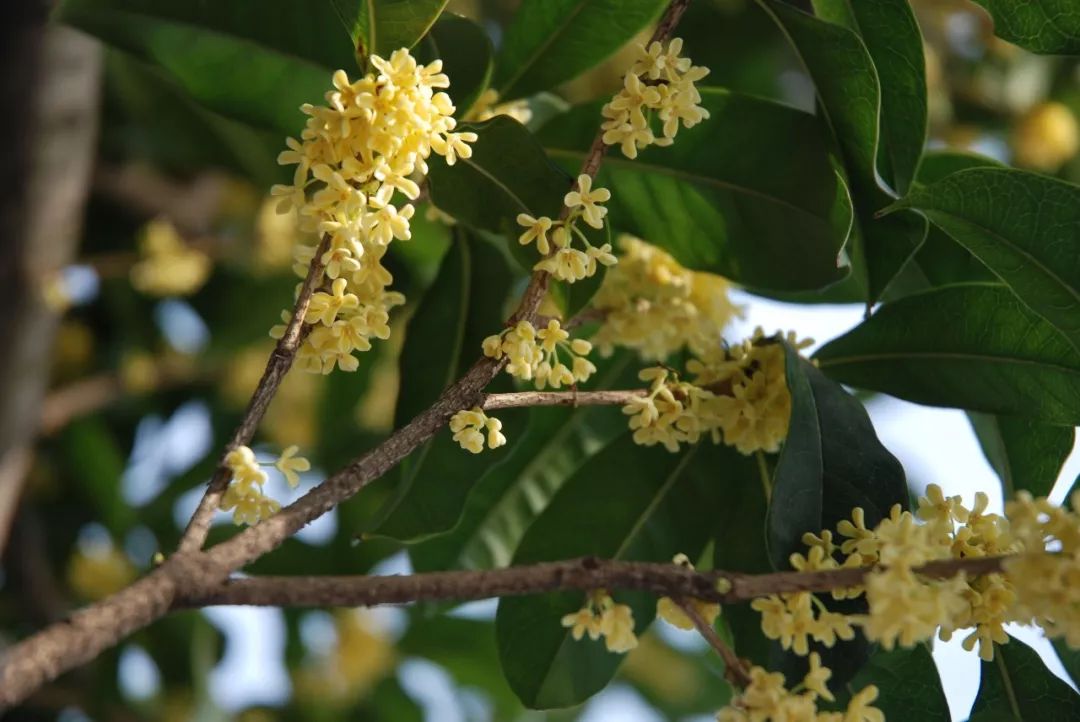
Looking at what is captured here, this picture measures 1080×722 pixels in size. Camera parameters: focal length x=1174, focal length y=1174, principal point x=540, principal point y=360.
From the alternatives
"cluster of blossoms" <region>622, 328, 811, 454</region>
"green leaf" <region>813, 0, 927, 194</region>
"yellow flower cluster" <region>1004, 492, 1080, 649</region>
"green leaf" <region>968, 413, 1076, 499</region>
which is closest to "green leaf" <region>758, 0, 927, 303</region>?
"green leaf" <region>813, 0, 927, 194</region>

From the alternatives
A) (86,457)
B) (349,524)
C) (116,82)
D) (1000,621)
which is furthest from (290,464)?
(116,82)

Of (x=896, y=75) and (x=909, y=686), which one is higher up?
(x=896, y=75)

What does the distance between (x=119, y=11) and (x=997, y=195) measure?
35.6 inches

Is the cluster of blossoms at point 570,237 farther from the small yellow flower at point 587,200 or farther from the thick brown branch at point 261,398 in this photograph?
the thick brown branch at point 261,398

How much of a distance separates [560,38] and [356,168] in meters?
0.47

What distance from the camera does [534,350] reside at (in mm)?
822

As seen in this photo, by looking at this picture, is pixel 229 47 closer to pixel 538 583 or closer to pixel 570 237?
pixel 570 237

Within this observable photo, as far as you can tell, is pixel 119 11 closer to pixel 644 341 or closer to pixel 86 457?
pixel 644 341

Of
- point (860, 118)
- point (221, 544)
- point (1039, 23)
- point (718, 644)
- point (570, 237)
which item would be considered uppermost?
point (1039, 23)

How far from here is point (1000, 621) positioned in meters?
0.79

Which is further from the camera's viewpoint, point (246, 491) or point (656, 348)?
point (656, 348)

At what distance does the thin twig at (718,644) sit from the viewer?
0.75 meters

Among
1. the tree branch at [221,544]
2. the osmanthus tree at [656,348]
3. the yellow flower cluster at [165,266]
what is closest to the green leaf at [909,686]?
the osmanthus tree at [656,348]

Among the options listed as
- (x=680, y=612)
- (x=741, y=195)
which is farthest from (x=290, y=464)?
(x=741, y=195)
